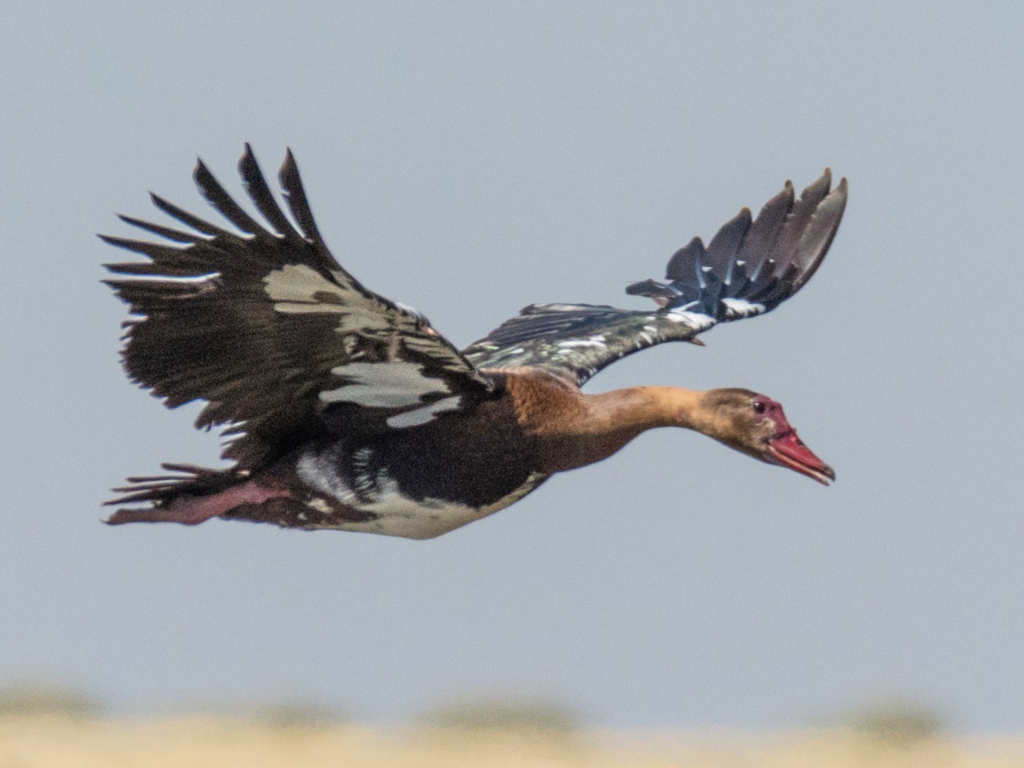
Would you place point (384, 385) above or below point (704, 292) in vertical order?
below

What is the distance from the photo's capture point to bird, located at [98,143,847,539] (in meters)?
6.79

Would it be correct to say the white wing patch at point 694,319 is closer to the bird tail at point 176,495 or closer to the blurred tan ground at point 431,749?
the bird tail at point 176,495

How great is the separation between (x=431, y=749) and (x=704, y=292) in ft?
20.1

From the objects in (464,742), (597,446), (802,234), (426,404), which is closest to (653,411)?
(597,446)

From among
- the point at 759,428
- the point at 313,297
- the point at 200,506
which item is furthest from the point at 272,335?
the point at 759,428

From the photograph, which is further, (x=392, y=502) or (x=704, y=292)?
(x=704, y=292)

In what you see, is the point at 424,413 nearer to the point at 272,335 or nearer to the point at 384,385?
the point at 384,385

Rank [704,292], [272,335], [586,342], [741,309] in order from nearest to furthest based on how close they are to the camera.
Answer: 1. [272,335]
2. [586,342]
3. [741,309]
4. [704,292]

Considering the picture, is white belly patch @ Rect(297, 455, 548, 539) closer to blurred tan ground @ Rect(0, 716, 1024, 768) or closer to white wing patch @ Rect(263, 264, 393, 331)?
white wing patch @ Rect(263, 264, 393, 331)

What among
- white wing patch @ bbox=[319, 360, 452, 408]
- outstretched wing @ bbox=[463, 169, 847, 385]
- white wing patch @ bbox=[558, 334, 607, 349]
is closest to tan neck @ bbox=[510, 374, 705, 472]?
white wing patch @ bbox=[319, 360, 452, 408]

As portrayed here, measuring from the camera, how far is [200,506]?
8133 millimetres

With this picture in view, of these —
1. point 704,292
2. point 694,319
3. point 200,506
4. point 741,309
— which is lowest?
point 200,506

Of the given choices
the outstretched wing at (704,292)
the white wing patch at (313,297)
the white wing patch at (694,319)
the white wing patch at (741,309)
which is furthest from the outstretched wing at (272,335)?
the white wing patch at (741,309)

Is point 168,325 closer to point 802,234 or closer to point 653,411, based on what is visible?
point 653,411
